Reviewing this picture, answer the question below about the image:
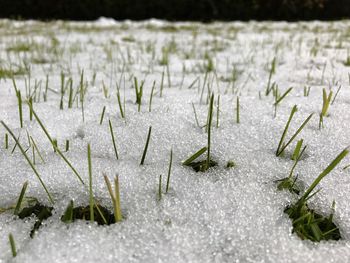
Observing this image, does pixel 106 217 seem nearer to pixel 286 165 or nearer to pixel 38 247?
pixel 38 247

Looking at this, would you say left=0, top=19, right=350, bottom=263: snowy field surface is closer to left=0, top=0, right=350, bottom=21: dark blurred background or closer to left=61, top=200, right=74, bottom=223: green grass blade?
left=61, top=200, right=74, bottom=223: green grass blade

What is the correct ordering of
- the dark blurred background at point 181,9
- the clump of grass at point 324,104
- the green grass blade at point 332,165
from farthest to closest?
the dark blurred background at point 181,9, the clump of grass at point 324,104, the green grass blade at point 332,165

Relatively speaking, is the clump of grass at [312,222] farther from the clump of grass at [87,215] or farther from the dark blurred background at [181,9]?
the dark blurred background at [181,9]

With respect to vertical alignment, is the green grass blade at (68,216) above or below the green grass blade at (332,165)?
below

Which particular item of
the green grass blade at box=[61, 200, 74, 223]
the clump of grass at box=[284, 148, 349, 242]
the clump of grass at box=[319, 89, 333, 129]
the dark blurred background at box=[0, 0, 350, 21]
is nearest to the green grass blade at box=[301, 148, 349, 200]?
the clump of grass at box=[284, 148, 349, 242]

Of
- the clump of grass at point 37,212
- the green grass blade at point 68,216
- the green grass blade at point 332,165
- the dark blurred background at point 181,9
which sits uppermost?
the dark blurred background at point 181,9

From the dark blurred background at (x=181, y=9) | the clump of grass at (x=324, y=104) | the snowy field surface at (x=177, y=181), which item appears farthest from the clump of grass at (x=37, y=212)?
the dark blurred background at (x=181, y=9)
